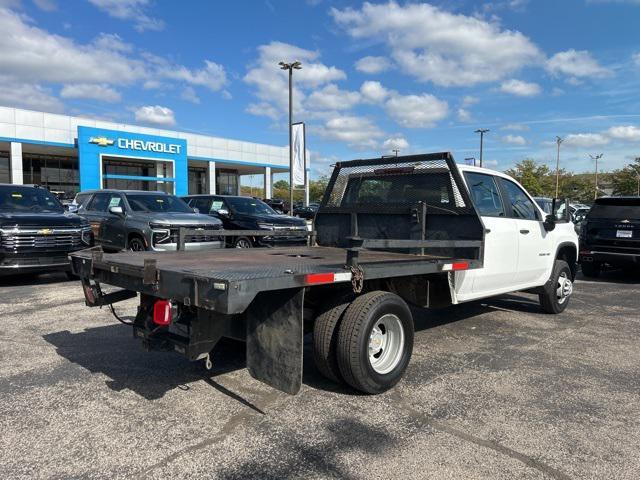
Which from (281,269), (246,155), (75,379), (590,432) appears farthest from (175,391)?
(246,155)

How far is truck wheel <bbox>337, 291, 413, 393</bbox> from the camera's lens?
3.84 meters

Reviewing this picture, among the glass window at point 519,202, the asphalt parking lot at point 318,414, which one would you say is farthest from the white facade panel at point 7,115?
the glass window at point 519,202

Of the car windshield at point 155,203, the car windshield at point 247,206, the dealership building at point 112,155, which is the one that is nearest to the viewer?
the car windshield at point 155,203

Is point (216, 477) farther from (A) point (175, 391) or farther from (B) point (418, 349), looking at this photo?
(B) point (418, 349)

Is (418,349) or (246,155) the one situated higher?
(246,155)

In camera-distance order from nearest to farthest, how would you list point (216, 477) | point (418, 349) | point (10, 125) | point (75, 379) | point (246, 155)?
1. point (216, 477)
2. point (75, 379)
3. point (418, 349)
4. point (10, 125)
5. point (246, 155)

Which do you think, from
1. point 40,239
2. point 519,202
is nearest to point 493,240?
point 519,202

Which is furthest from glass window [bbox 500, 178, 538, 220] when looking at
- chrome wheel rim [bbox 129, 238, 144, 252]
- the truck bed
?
chrome wheel rim [bbox 129, 238, 144, 252]

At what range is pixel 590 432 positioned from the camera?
3518 millimetres

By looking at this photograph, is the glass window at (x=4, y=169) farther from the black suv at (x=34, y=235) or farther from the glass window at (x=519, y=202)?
the glass window at (x=519, y=202)

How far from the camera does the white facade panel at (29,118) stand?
97.2ft

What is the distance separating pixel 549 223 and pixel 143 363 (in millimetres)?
5083

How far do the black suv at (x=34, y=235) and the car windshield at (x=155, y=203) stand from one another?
160 centimetres

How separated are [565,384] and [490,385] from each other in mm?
Result: 664
